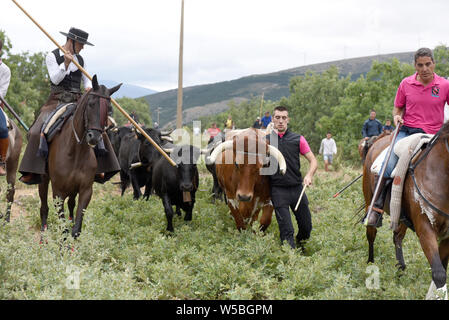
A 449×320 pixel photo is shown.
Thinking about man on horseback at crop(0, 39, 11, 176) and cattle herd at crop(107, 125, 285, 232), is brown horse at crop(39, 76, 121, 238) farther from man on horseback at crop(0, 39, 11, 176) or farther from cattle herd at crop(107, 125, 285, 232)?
cattle herd at crop(107, 125, 285, 232)

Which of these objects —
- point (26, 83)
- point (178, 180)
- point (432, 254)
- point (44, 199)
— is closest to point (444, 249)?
point (432, 254)

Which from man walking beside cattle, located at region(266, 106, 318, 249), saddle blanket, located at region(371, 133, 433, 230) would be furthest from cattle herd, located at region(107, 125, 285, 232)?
saddle blanket, located at region(371, 133, 433, 230)

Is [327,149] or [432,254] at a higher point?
[327,149]

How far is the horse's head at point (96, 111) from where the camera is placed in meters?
6.59

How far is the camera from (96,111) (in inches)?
264

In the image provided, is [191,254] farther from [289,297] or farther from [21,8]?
[21,8]

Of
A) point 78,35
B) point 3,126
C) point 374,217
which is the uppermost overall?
point 78,35

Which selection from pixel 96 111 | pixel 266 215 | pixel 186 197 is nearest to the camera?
pixel 96 111

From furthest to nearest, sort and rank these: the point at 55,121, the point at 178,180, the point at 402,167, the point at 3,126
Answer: the point at 178,180 < the point at 55,121 < the point at 3,126 < the point at 402,167

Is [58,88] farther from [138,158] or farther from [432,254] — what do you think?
[432,254]

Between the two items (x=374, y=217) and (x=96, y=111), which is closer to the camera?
(x=374, y=217)

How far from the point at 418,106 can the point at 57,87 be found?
587 centimetres

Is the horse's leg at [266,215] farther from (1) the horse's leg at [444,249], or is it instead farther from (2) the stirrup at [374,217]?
(1) the horse's leg at [444,249]
